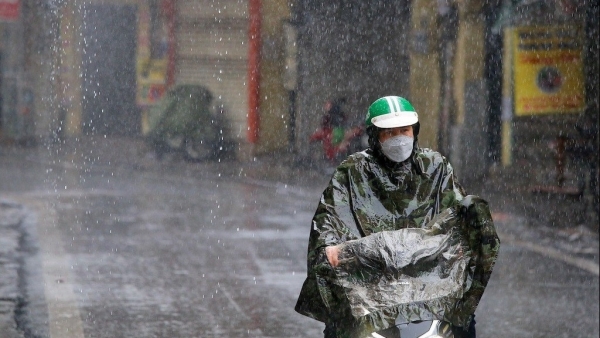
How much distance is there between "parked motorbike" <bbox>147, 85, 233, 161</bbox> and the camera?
25.7 metres

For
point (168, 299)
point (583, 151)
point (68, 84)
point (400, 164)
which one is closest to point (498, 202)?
point (583, 151)

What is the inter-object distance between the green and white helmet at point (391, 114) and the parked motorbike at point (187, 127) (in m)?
21.0

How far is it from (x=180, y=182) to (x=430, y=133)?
581 cm

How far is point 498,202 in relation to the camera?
16516mm

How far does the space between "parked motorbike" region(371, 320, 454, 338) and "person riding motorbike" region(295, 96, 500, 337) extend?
0.07 feet

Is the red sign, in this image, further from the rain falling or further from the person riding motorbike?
the person riding motorbike

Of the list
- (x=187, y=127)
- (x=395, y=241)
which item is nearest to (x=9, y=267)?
(x=395, y=241)

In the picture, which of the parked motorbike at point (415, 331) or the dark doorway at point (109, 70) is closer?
the parked motorbike at point (415, 331)

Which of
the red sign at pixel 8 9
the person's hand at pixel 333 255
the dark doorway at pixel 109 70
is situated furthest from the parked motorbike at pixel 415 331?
the dark doorway at pixel 109 70

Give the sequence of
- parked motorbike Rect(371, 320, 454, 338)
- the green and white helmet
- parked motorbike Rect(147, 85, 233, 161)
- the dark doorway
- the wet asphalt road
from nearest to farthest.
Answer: parked motorbike Rect(371, 320, 454, 338) < the green and white helmet < the wet asphalt road < parked motorbike Rect(147, 85, 233, 161) < the dark doorway

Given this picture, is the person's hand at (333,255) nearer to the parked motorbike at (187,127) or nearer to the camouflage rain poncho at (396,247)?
the camouflage rain poncho at (396,247)

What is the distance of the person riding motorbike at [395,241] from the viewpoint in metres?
3.94

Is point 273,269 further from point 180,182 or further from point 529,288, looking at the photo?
point 180,182

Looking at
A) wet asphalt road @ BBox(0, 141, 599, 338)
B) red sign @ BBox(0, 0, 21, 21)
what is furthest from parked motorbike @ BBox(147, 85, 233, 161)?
wet asphalt road @ BBox(0, 141, 599, 338)
